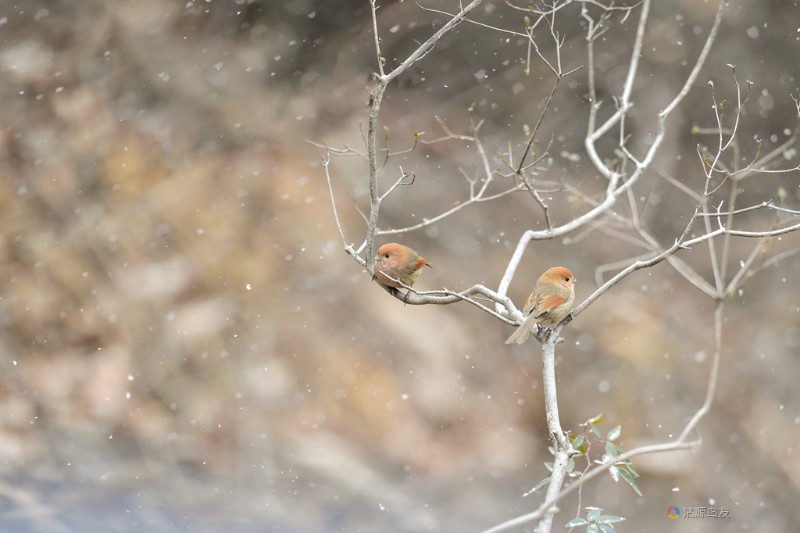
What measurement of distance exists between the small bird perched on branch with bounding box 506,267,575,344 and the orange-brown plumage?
0.24 m

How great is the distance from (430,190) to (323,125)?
50cm

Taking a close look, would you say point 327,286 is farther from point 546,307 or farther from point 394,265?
point 546,307

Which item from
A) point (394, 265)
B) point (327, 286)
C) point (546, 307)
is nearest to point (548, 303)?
point (546, 307)

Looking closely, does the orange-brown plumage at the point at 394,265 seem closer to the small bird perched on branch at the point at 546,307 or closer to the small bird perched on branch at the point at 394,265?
the small bird perched on branch at the point at 394,265

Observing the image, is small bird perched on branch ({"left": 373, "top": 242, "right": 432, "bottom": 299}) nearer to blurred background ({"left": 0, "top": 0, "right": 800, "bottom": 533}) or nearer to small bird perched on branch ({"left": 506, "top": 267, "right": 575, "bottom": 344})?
small bird perched on branch ({"left": 506, "top": 267, "right": 575, "bottom": 344})

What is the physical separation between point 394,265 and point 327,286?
1.54 m

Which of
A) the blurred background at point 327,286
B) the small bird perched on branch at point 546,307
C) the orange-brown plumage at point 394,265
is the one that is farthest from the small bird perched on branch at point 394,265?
the blurred background at point 327,286

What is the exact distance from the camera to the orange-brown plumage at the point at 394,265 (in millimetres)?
1595

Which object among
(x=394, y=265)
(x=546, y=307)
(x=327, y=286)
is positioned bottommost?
(x=546, y=307)

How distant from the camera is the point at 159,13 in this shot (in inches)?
121

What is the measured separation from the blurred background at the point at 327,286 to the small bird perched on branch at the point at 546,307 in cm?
143

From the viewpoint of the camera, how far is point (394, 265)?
1.60 metres

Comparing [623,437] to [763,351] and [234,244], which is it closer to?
[763,351]

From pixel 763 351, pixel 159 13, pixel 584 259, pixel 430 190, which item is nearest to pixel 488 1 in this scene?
pixel 430 190
